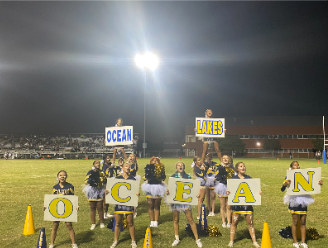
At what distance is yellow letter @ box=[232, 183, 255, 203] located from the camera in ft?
18.9


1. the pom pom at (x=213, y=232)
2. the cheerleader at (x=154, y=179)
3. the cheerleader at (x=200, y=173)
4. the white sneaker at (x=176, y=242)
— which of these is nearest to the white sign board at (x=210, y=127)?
the cheerleader at (x=200, y=173)

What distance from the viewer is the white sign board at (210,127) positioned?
32.5 ft

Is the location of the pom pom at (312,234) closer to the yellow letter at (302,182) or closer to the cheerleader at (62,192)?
the yellow letter at (302,182)

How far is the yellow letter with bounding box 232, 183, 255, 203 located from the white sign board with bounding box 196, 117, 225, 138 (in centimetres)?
414

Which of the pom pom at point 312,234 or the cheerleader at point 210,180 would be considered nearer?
the pom pom at point 312,234

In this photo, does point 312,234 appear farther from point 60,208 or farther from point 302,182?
point 60,208

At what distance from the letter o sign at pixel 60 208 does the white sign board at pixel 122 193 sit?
833mm

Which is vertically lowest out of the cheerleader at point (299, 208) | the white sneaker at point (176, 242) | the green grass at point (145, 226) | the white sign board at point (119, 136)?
the green grass at point (145, 226)

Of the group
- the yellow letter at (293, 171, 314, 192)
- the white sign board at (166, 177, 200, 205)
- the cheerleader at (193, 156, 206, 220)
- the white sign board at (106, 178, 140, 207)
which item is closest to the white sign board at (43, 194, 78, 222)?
the white sign board at (106, 178, 140, 207)

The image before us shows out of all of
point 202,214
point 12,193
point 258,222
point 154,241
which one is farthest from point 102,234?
point 12,193

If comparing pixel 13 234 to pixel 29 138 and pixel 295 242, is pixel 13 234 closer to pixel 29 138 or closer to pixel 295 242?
pixel 295 242

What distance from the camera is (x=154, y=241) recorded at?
6.42m

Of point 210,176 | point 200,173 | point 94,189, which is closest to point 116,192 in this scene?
point 94,189

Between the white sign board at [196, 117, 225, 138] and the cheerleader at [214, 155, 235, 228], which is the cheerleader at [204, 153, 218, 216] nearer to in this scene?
the cheerleader at [214, 155, 235, 228]
